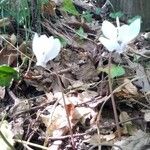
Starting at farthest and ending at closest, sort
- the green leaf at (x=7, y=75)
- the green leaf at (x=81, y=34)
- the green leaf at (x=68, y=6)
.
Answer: the green leaf at (x=68, y=6)
the green leaf at (x=81, y=34)
the green leaf at (x=7, y=75)

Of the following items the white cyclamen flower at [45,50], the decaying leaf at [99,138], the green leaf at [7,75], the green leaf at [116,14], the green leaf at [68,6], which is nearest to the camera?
the white cyclamen flower at [45,50]

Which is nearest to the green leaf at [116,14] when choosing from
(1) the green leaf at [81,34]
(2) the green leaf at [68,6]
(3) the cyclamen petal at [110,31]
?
(2) the green leaf at [68,6]

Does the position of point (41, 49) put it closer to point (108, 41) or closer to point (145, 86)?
point (108, 41)

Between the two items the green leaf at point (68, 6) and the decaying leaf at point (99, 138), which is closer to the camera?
the decaying leaf at point (99, 138)

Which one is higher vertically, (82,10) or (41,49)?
(82,10)

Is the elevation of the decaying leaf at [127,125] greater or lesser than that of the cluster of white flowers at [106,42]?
lesser

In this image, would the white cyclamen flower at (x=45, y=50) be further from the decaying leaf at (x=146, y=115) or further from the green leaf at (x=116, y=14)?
the green leaf at (x=116, y=14)

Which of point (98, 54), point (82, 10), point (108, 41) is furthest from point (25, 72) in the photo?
point (82, 10)

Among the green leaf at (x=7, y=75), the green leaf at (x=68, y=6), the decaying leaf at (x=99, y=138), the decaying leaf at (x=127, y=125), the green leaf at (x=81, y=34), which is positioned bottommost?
the decaying leaf at (x=99, y=138)
